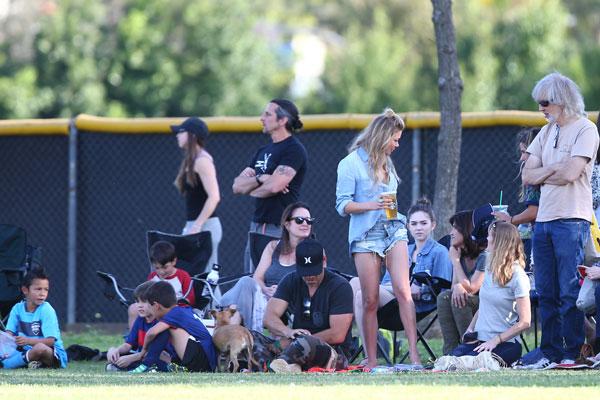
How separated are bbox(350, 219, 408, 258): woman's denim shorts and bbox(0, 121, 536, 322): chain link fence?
396 cm

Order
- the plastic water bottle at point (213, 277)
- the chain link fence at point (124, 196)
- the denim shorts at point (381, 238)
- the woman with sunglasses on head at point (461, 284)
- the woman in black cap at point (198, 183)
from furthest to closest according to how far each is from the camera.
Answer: the chain link fence at point (124, 196), the woman in black cap at point (198, 183), the plastic water bottle at point (213, 277), the woman with sunglasses on head at point (461, 284), the denim shorts at point (381, 238)

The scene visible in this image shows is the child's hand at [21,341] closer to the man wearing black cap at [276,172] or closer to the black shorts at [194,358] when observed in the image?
the black shorts at [194,358]

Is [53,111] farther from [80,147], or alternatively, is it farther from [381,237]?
[381,237]

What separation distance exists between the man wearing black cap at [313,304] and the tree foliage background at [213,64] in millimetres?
22217

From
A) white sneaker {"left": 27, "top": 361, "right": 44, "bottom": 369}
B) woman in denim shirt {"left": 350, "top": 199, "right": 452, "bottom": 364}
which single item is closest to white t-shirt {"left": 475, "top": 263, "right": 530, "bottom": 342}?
woman in denim shirt {"left": 350, "top": 199, "right": 452, "bottom": 364}

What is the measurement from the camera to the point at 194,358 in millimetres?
9828

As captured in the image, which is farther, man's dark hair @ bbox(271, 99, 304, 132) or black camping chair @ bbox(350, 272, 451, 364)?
man's dark hair @ bbox(271, 99, 304, 132)

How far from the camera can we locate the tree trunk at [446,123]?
12781 mm

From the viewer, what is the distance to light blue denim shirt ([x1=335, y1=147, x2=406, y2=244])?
31.6ft

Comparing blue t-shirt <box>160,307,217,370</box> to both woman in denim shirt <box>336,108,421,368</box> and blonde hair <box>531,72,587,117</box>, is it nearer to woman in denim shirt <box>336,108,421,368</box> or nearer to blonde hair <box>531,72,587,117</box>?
woman in denim shirt <box>336,108,421,368</box>

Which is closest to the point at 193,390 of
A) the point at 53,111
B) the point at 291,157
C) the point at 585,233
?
the point at 585,233

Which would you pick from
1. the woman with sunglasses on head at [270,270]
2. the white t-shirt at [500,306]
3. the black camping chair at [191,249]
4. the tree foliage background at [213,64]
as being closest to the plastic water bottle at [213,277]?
the woman with sunglasses on head at [270,270]

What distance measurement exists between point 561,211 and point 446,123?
3.73 m

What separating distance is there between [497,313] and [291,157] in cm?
242
